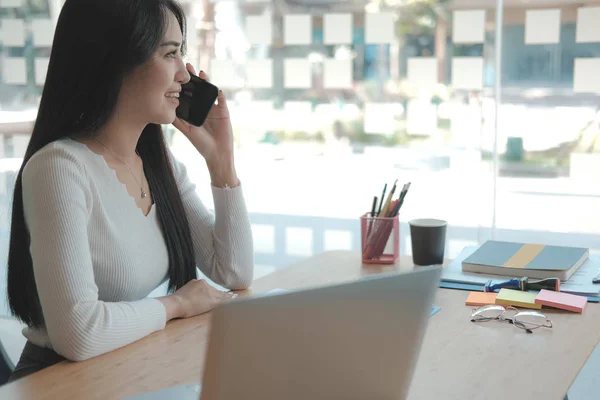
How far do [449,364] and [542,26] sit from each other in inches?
79.7

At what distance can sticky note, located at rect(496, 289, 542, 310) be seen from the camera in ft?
5.24

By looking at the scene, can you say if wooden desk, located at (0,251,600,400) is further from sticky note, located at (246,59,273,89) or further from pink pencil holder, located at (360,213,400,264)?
sticky note, located at (246,59,273,89)

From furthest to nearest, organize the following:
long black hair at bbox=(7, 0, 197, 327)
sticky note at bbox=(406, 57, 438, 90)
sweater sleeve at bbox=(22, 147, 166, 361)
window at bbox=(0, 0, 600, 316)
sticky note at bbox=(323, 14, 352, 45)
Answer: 1. sticky note at bbox=(323, 14, 352, 45)
2. sticky note at bbox=(406, 57, 438, 90)
3. window at bbox=(0, 0, 600, 316)
4. long black hair at bbox=(7, 0, 197, 327)
5. sweater sleeve at bbox=(22, 147, 166, 361)

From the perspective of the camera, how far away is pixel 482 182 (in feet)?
10.4

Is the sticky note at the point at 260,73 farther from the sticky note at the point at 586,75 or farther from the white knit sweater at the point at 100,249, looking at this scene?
the white knit sweater at the point at 100,249

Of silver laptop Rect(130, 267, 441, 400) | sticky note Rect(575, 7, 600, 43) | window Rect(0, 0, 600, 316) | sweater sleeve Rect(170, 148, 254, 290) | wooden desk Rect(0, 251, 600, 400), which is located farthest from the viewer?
window Rect(0, 0, 600, 316)

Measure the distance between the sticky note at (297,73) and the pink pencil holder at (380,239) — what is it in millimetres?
1489

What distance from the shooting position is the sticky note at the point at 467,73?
3.07 metres

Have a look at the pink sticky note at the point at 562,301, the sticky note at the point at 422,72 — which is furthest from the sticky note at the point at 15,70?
the pink sticky note at the point at 562,301

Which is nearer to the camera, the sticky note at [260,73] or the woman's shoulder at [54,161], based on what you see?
the woman's shoulder at [54,161]

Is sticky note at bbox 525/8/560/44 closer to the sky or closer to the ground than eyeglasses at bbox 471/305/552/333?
closer to the sky

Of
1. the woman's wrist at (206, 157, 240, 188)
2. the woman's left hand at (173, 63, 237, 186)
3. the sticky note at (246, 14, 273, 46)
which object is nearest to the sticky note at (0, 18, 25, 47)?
the sticky note at (246, 14, 273, 46)

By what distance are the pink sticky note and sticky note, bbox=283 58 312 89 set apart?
6.50 feet

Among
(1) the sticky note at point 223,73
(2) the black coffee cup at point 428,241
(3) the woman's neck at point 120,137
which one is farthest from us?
(1) the sticky note at point 223,73
